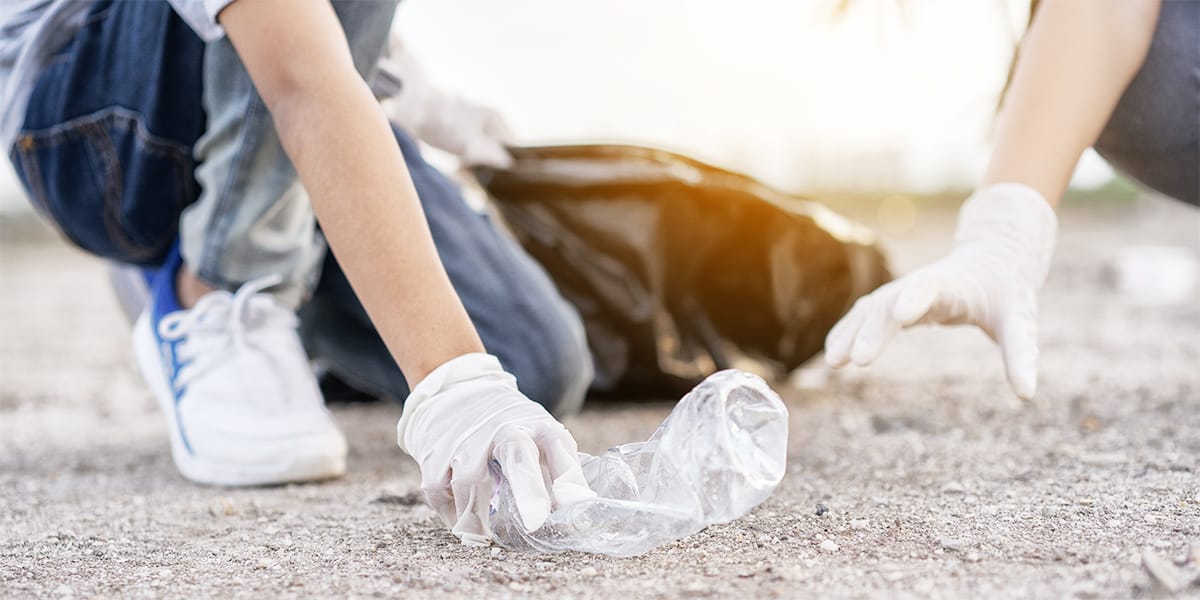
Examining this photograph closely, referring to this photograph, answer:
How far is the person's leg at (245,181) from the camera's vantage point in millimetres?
1231

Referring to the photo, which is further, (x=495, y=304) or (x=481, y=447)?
(x=495, y=304)

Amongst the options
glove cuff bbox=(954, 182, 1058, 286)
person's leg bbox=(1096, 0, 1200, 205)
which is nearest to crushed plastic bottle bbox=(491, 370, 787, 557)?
glove cuff bbox=(954, 182, 1058, 286)

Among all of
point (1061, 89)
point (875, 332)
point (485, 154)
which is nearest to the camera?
point (875, 332)

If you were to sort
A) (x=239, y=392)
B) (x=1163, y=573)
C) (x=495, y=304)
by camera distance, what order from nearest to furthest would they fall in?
(x=1163, y=573)
(x=239, y=392)
(x=495, y=304)

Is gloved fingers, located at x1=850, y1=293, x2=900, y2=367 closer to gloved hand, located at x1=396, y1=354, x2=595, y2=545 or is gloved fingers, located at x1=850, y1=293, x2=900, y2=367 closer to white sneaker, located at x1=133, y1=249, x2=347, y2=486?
gloved hand, located at x1=396, y1=354, x2=595, y2=545

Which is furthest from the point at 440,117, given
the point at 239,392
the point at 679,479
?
the point at 679,479

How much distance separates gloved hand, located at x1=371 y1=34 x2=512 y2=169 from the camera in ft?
5.18

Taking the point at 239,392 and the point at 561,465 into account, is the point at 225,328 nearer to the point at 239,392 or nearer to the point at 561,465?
the point at 239,392

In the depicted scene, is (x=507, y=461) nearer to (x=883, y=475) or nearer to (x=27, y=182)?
(x=883, y=475)

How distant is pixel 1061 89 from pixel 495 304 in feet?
2.75

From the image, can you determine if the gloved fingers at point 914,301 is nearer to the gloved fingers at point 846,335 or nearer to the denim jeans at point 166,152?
the gloved fingers at point 846,335

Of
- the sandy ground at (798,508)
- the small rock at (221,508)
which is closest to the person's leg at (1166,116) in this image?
the sandy ground at (798,508)

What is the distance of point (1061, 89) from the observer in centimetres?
118

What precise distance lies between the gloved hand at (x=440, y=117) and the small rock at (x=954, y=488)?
916 mm
